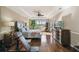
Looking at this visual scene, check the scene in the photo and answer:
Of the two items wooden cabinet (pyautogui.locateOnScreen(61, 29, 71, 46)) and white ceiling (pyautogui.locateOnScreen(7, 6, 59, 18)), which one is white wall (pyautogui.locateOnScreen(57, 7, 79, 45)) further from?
white ceiling (pyautogui.locateOnScreen(7, 6, 59, 18))

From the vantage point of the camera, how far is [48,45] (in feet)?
10.4

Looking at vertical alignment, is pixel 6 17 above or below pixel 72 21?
above

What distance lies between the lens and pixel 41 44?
3215 mm

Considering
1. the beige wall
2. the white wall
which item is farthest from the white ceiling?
the white wall

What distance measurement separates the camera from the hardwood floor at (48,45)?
3.17 m

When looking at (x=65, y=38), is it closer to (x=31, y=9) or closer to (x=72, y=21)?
(x=72, y=21)

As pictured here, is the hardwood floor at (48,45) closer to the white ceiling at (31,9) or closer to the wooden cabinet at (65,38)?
the wooden cabinet at (65,38)

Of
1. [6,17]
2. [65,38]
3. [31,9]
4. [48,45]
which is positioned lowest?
[48,45]

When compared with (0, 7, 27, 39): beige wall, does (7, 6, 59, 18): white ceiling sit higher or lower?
higher

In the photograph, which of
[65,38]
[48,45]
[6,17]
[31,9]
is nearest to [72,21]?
[65,38]

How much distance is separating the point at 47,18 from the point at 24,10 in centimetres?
56

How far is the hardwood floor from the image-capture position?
3.17 metres

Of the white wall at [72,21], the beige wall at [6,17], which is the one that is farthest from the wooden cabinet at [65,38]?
the beige wall at [6,17]

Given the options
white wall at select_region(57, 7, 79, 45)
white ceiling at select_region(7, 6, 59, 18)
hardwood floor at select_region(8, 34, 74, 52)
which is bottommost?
hardwood floor at select_region(8, 34, 74, 52)
